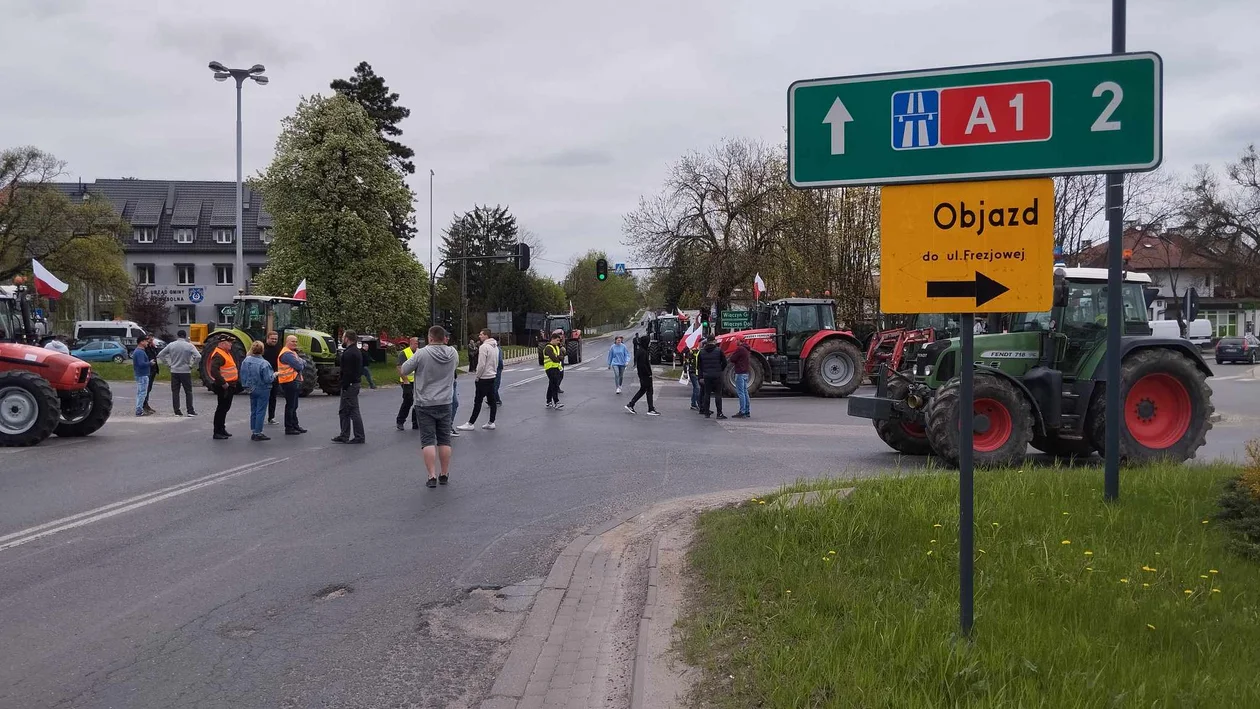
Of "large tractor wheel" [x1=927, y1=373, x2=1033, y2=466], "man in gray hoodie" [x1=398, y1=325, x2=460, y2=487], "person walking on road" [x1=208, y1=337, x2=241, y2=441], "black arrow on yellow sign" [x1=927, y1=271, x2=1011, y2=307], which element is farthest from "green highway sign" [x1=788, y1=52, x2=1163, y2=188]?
"person walking on road" [x1=208, y1=337, x2=241, y2=441]

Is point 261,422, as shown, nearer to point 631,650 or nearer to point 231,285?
point 631,650

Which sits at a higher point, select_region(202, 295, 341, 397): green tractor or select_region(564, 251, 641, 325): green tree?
select_region(564, 251, 641, 325): green tree

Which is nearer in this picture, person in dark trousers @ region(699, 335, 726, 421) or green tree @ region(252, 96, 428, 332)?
person in dark trousers @ region(699, 335, 726, 421)

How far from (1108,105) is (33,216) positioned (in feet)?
179

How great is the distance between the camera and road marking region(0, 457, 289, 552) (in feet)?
26.6

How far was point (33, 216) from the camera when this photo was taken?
157 feet

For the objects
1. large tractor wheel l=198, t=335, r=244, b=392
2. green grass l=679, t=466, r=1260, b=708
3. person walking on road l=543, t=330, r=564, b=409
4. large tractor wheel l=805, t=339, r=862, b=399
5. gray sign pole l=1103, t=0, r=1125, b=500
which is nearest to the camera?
green grass l=679, t=466, r=1260, b=708

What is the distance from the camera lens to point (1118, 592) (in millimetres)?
5105

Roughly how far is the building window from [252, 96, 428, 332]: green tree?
32.0m

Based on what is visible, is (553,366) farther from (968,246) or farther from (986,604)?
(968,246)

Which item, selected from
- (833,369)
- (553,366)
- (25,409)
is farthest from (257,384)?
(833,369)

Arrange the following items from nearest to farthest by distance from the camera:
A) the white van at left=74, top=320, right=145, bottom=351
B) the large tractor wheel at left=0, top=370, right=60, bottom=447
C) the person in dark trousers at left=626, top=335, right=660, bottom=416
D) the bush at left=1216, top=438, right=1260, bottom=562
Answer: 1. the bush at left=1216, top=438, right=1260, bottom=562
2. the large tractor wheel at left=0, top=370, right=60, bottom=447
3. the person in dark trousers at left=626, top=335, right=660, bottom=416
4. the white van at left=74, top=320, right=145, bottom=351

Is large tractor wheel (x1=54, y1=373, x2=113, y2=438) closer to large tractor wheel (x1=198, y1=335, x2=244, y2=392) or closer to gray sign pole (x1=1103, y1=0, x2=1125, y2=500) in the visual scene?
large tractor wheel (x1=198, y1=335, x2=244, y2=392)

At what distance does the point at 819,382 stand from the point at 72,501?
1807cm
